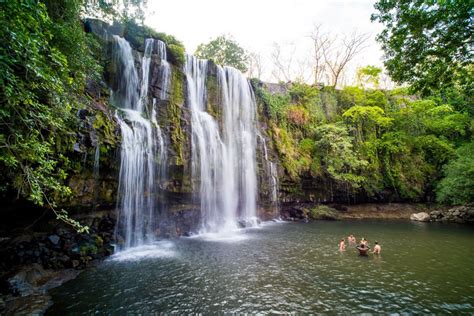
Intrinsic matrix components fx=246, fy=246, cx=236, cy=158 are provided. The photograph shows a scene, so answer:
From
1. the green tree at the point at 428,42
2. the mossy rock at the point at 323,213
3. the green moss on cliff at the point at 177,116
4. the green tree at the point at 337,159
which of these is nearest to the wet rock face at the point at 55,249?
the green moss on cliff at the point at 177,116

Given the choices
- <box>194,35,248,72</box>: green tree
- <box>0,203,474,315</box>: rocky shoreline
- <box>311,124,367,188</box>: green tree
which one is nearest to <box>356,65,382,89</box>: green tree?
<box>311,124,367,188</box>: green tree

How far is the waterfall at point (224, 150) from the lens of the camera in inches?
661

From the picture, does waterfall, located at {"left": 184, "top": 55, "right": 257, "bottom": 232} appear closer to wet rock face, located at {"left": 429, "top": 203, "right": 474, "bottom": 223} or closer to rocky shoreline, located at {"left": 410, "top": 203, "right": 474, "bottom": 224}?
rocky shoreline, located at {"left": 410, "top": 203, "right": 474, "bottom": 224}

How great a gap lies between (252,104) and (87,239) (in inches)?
675

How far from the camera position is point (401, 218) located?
23.7m

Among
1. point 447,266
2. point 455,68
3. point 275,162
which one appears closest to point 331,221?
point 275,162

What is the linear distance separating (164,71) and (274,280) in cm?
1453

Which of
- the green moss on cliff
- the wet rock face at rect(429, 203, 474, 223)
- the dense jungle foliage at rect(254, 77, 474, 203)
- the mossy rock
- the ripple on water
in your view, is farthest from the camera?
the dense jungle foliage at rect(254, 77, 474, 203)

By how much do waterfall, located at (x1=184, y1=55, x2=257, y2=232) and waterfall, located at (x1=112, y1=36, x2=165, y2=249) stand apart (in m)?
3.00

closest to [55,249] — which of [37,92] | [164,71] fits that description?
[37,92]

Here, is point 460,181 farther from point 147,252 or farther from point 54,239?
point 54,239

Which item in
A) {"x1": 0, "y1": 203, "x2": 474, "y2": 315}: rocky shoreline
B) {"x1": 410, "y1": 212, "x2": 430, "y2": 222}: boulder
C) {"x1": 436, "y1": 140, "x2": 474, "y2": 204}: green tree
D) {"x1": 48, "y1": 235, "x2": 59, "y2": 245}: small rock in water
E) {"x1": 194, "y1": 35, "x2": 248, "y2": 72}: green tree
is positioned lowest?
{"x1": 410, "y1": 212, "x2": 430, "y2": 222}: boulder

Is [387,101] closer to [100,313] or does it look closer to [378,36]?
[378,36]

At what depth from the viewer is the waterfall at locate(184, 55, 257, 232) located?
55.1 ft
